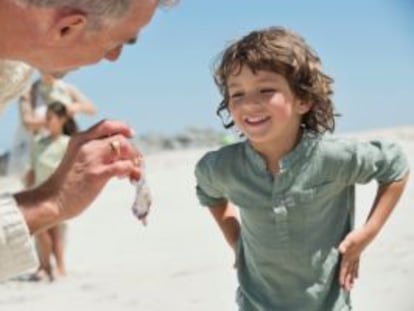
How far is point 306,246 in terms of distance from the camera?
3.33 metres

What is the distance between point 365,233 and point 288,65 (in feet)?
2.10

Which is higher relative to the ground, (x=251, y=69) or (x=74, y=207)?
(x=251, y=69)

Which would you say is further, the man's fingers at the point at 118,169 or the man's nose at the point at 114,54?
the man's nose at the point at 114,54

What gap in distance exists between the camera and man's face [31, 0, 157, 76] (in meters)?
2.23

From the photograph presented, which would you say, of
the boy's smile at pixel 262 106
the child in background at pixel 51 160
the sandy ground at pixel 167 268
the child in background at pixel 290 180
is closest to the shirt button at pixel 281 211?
the child in background at pixel 290 180

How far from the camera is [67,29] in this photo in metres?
2.19

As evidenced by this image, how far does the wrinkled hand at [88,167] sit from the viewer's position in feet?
6.63

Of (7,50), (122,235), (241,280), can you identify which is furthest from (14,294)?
(7,50)

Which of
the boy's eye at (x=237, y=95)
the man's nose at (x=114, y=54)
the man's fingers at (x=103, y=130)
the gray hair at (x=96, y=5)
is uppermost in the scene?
the gray hair at (x=96, y=5)

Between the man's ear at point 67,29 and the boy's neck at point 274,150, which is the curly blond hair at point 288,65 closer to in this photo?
the boy's neck at point 274,150

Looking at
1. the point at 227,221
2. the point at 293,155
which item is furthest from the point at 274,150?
the point at 227,221

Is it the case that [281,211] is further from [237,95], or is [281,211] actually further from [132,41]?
[132,41]

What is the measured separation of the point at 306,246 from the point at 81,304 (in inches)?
102

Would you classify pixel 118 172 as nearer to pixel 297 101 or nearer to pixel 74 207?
pixel 74 207
